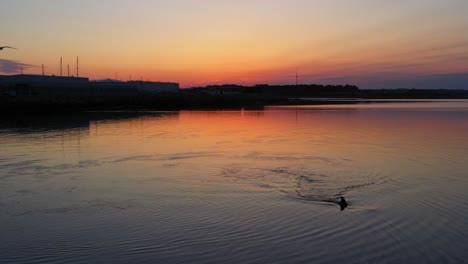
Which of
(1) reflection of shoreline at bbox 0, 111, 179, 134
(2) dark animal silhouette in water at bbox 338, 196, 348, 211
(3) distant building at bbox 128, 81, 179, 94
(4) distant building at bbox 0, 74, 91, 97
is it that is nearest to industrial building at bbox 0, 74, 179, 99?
(4) distant building at bbox 0, 74, 91, 97

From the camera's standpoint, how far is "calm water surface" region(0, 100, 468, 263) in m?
8.06

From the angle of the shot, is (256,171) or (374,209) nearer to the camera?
(374,209)

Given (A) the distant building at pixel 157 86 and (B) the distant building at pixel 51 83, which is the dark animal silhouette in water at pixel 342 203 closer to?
(B) the distant building at pixel 51 83

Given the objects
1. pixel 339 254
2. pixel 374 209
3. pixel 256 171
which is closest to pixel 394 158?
pixel 256 171

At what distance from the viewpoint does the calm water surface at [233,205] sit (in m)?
8.06

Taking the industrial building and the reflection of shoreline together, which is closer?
the reflection of shoreline

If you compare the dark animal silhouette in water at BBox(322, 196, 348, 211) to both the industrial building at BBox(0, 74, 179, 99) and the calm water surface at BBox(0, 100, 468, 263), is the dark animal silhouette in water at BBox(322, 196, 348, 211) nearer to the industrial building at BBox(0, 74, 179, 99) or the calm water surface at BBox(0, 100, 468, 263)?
the calm water surface at BBox(0, 100, 468, 263)

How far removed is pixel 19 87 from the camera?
66.4m

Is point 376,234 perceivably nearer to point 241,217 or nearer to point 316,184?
point 241,217

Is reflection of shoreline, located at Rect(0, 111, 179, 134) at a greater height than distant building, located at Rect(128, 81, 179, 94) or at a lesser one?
lesser

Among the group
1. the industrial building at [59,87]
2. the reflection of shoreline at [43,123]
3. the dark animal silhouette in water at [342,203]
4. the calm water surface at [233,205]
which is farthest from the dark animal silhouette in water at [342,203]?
the industrial building at [59,87]

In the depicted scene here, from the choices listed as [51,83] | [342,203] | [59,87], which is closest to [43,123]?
[342,203]

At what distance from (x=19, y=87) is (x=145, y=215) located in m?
64.1

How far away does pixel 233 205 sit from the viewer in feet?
36.6
